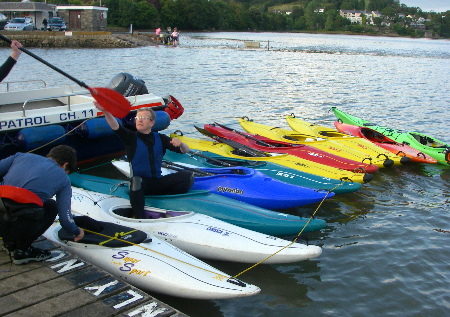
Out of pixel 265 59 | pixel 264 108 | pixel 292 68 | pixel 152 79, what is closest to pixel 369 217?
pixel 264 108

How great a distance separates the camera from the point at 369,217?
8297 millimetres

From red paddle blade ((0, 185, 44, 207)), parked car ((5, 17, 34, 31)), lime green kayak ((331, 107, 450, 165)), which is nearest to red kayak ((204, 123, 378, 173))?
lime green kayak ((331, 107, 450, 165))

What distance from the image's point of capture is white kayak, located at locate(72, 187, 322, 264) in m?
6.00

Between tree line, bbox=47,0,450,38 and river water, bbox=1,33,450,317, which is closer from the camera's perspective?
river water, bbox=1,33,450,317

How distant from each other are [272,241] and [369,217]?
9.40ft

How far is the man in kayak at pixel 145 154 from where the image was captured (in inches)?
248

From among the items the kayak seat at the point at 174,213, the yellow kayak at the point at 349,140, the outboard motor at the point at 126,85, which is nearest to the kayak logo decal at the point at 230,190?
the kayak seat at the point at 174,213

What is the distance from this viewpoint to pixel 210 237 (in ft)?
20.4

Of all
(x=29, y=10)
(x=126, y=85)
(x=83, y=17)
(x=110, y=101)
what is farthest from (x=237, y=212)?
(x=29, y=10)

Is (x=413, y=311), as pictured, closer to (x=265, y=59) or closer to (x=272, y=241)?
(x=272, y=241)

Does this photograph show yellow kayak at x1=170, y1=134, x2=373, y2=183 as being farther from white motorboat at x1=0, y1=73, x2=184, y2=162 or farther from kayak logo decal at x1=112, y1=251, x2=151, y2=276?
kayak logo decal at x1=112, y1=251, x2=151, y2=276

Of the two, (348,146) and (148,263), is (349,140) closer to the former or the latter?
(348,146)

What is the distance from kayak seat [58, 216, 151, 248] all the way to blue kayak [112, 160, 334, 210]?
221cm

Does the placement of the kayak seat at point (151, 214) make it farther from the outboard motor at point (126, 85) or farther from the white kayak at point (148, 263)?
the outboard motor at point (126, 85)
